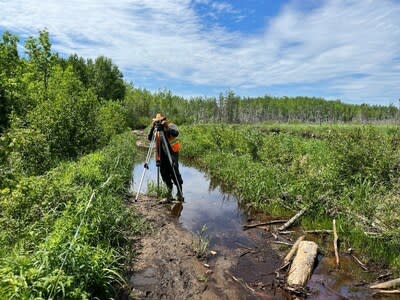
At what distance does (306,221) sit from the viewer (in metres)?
8.90

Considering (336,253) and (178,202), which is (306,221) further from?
(178,202)

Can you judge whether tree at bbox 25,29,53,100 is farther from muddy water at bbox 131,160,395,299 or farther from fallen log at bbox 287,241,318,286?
fallen log at bbox 287,241,318,286

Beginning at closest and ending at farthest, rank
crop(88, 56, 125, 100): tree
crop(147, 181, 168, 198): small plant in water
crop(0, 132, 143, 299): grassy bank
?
1. crop(0, 132, 143, 299): grassy bank
2. crop(147, 181, 168, 198): small plant in water
3. crop(88, 56, 125, 100): tree

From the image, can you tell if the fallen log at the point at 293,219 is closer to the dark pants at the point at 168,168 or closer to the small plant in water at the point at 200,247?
the small plant in water at the point at 200,247

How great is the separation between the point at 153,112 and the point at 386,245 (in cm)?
7177

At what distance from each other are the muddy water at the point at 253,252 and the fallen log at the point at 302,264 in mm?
166

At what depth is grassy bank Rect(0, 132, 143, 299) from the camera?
373 centimetres

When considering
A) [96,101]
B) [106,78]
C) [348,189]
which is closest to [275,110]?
[106,78]

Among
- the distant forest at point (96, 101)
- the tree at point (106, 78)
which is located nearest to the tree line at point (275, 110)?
the distant forest at point (96, 101)

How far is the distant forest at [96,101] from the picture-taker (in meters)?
11.7

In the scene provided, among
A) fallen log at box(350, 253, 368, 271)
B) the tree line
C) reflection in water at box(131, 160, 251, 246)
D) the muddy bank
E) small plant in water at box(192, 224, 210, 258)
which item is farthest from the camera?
the tree line

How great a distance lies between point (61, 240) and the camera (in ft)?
14.8

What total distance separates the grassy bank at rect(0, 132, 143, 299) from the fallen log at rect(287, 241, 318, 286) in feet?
10.2

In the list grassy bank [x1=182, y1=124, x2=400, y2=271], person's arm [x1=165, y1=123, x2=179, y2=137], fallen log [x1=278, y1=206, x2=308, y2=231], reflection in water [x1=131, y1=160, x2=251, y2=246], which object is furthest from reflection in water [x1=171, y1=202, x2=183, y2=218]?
fallen log [x1=278, y1=206, x2=308, y2=231]
